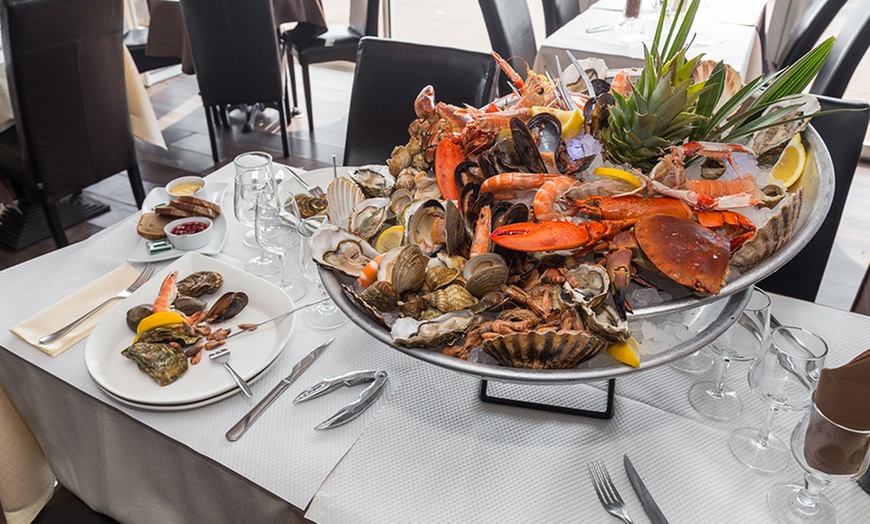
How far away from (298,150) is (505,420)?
100 inches

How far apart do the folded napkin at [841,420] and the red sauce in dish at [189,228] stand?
1.03 meters

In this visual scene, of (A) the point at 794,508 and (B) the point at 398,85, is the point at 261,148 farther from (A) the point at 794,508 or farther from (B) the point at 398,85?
(A) the point at 794,508

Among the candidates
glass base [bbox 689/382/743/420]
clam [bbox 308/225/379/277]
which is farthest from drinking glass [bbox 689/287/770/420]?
clam [bbox 308/225/379/277]

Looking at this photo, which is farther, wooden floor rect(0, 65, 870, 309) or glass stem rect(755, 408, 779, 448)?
wooden floor rect(0, 65, 870, 309)

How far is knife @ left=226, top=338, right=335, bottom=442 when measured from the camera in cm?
83

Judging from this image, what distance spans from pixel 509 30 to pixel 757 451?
1930 millimetres

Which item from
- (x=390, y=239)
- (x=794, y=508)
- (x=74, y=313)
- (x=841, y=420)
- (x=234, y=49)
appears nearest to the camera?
(x=841, y=420)

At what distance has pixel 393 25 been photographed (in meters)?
4.43

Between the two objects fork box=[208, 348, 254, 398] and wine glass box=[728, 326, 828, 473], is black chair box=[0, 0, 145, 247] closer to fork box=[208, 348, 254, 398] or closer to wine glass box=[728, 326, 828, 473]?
fork box=[208, 348, 254, 398]

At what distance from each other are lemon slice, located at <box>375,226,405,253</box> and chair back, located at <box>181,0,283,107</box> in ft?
7.04

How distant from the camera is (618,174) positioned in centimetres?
79

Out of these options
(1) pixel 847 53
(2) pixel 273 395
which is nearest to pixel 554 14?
(1) pixel 847 53

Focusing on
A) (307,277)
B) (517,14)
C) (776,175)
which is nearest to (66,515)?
(307,277)

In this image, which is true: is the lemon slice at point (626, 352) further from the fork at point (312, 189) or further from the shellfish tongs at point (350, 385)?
the fork at point (312, 189)
